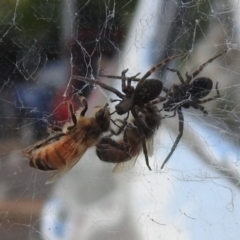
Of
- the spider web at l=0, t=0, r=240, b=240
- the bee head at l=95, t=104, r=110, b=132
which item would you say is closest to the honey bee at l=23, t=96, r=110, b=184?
the bee head at l=95, t=104, r=110, b=132

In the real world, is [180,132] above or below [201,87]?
below

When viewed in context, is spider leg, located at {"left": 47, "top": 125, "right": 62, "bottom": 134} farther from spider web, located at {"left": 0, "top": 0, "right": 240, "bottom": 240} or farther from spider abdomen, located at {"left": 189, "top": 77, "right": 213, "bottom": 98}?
spider abdomen, located at {"left": 189, "top": 77, "right": 213, "bottom": 98}

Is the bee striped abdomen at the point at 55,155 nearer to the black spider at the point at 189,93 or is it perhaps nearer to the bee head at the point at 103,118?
the bee head at the point at 103,118

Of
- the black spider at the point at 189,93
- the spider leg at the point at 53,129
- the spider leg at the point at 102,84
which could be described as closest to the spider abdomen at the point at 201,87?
the black spider at the point at 189,93

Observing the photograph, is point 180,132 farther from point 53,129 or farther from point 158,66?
point 53,129

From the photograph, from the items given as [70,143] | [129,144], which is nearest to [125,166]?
[129,144]

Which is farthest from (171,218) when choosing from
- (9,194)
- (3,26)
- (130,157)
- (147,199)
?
(3,26)
